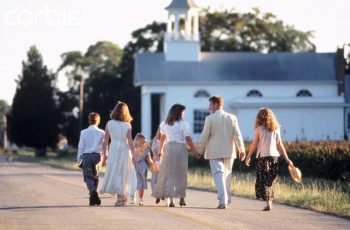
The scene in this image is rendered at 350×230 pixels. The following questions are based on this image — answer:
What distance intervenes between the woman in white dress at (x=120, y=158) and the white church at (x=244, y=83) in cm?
4612

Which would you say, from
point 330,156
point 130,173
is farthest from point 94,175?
point 330,156

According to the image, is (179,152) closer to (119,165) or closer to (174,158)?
(174,158)

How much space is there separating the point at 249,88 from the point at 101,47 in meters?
45.7

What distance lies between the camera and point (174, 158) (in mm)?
18547

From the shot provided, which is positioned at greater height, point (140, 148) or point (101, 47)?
point (101, 47)

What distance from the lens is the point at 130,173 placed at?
19031 mm

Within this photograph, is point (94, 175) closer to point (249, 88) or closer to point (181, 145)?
point (181, 145)

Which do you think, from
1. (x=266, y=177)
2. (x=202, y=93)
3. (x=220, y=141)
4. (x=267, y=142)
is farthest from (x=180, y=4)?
(x=266, y=177)

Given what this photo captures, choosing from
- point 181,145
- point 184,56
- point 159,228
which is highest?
point 184,56

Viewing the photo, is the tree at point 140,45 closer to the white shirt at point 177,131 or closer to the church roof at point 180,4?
the church roof at point 180,4

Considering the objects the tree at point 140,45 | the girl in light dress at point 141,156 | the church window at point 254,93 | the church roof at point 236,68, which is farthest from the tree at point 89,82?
the girl in light dress at point 141,156

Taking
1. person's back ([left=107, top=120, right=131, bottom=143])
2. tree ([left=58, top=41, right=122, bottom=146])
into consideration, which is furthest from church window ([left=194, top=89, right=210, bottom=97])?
person's back ([left=107, top=120, right=131, bottom=143])

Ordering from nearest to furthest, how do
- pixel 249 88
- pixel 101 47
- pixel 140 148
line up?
pixel 140 148, pixel 249 88, pixel 101 47

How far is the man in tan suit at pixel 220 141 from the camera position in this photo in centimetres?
1833
